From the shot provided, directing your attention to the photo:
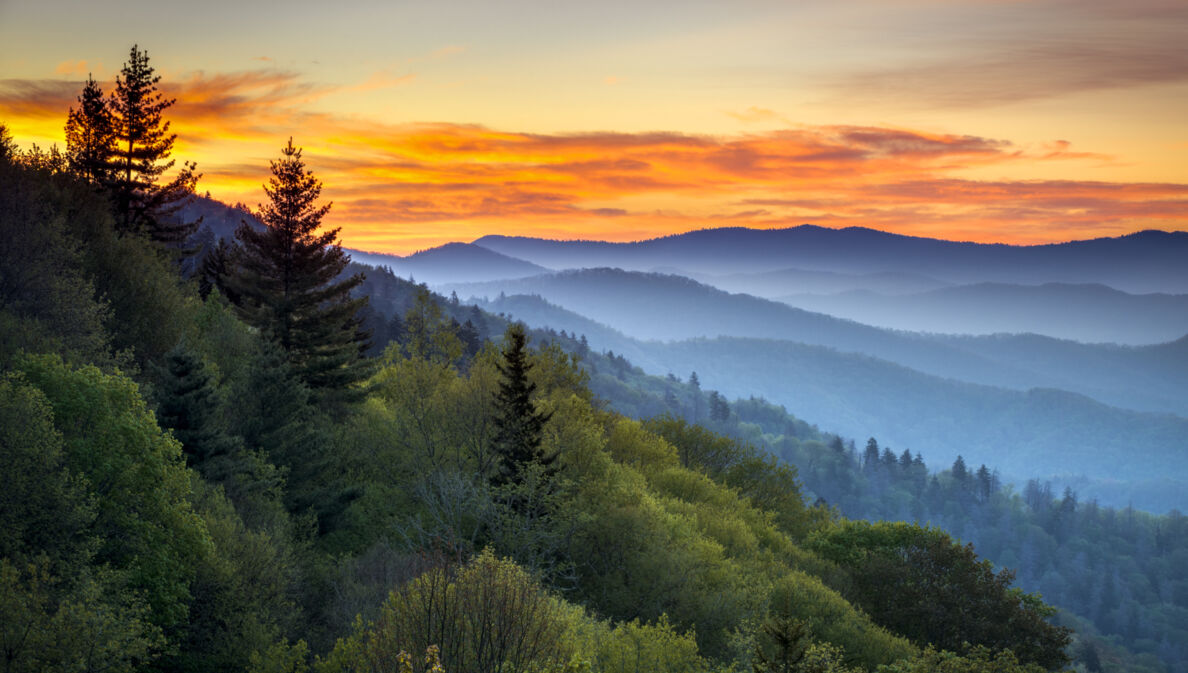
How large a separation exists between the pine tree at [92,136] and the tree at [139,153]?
0.29 metres

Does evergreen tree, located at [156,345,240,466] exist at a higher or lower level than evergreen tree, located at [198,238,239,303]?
lower

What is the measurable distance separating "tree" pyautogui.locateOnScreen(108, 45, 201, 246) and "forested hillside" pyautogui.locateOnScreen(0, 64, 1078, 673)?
9.0 inches

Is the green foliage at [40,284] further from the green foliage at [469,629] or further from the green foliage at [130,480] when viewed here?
the green foliage at [469,629]

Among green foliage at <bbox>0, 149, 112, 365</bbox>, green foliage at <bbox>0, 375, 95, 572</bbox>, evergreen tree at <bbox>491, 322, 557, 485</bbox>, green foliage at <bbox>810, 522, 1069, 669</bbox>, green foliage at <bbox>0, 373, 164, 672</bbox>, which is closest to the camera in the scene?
green foliage at <bbox>0, 373, 164, 672</bbox>

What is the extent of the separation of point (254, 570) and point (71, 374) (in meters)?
8.14

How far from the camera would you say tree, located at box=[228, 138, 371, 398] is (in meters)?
42.1

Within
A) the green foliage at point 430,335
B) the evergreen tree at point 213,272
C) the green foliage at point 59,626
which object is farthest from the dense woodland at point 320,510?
the green foliage at point 430,335

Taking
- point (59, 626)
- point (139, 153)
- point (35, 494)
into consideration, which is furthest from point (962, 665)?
point (139, 153)

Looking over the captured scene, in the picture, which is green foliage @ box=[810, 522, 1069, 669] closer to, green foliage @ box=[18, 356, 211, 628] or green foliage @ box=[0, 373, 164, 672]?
green foliage @ box=[18, 356, 211, 628]

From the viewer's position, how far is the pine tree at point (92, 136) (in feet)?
143

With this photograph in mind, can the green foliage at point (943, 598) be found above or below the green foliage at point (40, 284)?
below

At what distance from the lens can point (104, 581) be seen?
18906mm

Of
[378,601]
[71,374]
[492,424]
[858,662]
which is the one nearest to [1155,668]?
[858,662]

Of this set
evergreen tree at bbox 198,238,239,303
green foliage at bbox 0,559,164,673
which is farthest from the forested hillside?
evergreen tree at bbox 198,238,239,303
